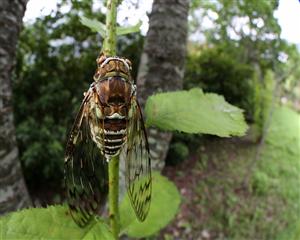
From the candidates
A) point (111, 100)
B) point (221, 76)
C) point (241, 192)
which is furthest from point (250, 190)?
point (111, 100)

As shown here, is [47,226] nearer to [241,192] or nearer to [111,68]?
[111,68]

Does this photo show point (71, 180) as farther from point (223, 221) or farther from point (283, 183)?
point (283, 183)

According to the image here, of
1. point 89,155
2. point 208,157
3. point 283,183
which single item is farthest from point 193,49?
point 89,155

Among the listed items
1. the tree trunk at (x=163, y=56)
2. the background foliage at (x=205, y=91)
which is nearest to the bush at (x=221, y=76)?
the background foliage at (x=205, y=91)

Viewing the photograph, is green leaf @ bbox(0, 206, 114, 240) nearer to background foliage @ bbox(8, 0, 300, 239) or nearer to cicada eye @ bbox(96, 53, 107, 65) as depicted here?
cicada eye @ bbox(96, 53, 107, 65)

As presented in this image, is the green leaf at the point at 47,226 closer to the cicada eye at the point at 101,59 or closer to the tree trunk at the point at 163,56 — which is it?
the cicada eye at the point at 101,59
